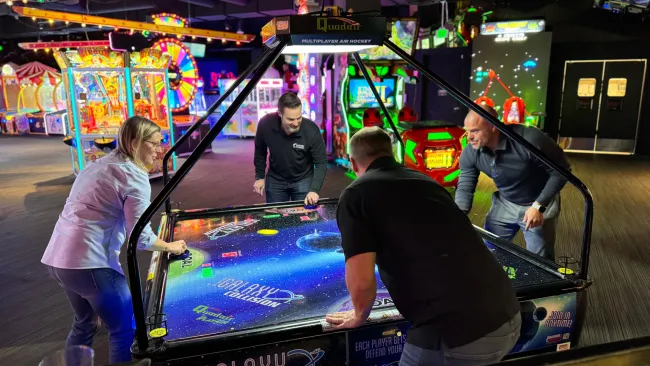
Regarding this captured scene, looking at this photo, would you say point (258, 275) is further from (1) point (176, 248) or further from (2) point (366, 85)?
(2) point (366, 85)

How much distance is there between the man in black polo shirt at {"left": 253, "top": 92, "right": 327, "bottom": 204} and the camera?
3502 mm

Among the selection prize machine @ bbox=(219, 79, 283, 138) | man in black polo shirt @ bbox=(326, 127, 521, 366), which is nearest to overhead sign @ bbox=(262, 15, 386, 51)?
man in black polo shirt @ bbox=(326, 127, 521, 366)

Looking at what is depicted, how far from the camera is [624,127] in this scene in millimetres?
9891

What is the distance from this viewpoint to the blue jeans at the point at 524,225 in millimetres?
2820

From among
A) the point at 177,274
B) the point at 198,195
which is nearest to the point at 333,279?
the point at 177,274

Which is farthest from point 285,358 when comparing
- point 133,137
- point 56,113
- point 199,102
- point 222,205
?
point 56,113

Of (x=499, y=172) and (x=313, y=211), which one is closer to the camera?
(x=499, y=172)

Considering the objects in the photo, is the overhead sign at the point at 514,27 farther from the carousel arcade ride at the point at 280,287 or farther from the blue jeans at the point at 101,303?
the blue jeans at the point at 101,303

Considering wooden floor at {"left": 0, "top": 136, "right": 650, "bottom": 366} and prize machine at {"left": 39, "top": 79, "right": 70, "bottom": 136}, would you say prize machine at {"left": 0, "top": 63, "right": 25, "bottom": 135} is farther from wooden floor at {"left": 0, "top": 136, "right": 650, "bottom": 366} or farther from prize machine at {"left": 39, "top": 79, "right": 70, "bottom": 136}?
wooden floor at {"left": 0, "top": 136, "right": 650, "bottom": 366}

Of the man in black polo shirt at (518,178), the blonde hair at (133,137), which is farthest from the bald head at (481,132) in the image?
the blonde hair at (133,137)

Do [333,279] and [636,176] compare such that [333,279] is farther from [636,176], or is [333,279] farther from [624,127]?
[624,127]

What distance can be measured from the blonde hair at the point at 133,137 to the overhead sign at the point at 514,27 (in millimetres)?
9410

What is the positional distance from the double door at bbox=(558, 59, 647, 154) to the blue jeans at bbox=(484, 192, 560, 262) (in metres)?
8.48

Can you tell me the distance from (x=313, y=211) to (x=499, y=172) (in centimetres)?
125
